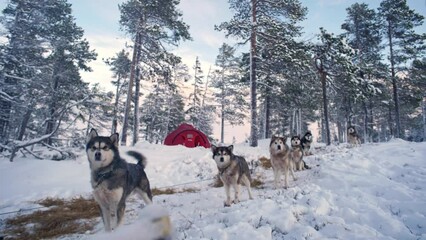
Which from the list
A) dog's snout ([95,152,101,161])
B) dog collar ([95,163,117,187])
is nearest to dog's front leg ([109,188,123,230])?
dog collar ([95,163,117,187])

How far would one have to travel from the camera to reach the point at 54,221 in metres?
7.19

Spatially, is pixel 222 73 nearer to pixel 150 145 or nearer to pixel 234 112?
pixel 234 112

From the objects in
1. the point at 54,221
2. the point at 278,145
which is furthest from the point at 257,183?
the point at 54,221

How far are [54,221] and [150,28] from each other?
17.5 m

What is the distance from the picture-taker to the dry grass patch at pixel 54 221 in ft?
21.4

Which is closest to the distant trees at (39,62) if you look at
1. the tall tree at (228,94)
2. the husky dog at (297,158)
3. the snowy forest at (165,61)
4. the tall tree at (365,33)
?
the snowy forest at (165,61)

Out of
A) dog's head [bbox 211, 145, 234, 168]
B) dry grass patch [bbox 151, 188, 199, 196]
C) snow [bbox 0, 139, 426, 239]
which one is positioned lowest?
dry grass patch [bbox 151, 188, 199, 196]

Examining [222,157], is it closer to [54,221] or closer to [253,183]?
[253,183]

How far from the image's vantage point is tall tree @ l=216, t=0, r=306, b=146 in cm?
1900

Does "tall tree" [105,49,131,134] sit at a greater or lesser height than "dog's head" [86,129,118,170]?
greater

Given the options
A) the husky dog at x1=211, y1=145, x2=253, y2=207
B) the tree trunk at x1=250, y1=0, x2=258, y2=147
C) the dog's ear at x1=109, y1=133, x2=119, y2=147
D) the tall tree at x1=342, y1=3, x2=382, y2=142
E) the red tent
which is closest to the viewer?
the dog's ear at x1=109, y1=133, x2=119, y2=147

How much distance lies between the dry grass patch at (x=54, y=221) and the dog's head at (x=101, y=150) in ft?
6.32

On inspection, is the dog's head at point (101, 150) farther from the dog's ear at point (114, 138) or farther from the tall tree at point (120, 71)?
the tall tree at point (120, 71)

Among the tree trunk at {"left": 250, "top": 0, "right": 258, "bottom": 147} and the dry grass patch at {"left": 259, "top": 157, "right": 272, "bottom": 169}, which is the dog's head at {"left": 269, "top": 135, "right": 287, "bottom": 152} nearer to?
the dry grass patch at {"left": 259, "top": 157, "right": 272, "bottom": 169}
